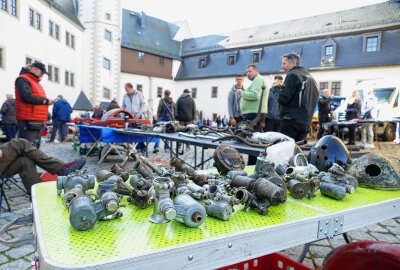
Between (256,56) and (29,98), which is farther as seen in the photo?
(256,56)

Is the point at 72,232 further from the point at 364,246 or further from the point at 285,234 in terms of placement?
the point at 364,246

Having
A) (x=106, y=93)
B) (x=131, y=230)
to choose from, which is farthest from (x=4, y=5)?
(x=131, y=230)

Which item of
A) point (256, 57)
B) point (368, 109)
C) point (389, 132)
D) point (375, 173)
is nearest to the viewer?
point (375, 173)

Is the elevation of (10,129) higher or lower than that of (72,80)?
lower

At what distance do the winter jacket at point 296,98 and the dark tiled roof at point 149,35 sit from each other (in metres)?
32.2

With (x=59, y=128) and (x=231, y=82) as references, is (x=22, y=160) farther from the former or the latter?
(x=231, y=82)

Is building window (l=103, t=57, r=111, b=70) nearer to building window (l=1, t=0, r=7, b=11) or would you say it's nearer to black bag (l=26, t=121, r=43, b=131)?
building window (l=1, t=0, r=7, b=11)

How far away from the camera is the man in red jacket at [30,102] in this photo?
190 inches

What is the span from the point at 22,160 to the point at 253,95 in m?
3.63

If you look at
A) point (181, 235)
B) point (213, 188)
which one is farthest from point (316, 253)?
point (181, 235)

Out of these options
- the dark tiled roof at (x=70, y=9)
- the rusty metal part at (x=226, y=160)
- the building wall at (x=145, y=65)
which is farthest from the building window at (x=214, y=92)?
the rusty metal part at (x=226, y=160)

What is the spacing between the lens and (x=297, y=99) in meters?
4.20

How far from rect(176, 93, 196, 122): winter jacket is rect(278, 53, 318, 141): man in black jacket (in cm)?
443

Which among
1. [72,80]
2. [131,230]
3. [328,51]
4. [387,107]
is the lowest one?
[131,230]
